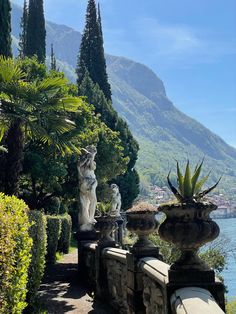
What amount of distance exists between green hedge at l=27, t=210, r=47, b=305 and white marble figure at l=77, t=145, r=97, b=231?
4.66 meters

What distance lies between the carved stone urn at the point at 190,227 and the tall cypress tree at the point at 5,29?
18722mm

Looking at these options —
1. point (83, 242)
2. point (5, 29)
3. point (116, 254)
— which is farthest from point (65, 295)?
point (5, 29)

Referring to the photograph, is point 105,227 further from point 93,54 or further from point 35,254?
point 93,54

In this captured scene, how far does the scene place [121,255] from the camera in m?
7.98

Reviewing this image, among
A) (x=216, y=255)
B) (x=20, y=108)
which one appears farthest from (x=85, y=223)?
(x=216, y=255)

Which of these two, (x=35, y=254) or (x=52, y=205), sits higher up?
(x=52, y=205)

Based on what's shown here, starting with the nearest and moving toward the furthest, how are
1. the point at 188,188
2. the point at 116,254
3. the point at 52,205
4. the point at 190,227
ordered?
the point at 190,227
the point at 188,188
the point at 116,254
the point at 52,205

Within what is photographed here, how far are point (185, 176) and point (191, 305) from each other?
127cm

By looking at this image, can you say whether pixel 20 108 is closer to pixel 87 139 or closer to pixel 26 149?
pixel 26 149

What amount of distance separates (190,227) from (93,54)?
46432mm

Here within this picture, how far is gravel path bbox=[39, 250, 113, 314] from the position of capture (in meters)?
9.09

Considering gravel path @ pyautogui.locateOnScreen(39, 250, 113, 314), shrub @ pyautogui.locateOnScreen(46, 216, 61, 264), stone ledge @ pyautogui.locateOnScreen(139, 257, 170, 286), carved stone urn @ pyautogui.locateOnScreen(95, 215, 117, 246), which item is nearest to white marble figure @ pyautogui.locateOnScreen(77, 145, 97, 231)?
gravel path @ pyautogui.locateOnScreen(39, 250, 113, 314)

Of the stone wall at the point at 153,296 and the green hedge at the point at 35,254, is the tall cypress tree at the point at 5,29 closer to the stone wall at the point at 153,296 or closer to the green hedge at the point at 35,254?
the green hedge at the point at 35,254

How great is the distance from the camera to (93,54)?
48969 mm
